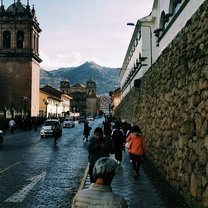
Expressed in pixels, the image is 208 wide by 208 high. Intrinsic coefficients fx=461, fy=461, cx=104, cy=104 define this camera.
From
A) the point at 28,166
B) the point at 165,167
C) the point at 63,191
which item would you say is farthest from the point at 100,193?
the point at 28,166

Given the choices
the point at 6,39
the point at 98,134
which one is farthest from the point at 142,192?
the point at 6,39

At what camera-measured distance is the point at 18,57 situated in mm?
72562

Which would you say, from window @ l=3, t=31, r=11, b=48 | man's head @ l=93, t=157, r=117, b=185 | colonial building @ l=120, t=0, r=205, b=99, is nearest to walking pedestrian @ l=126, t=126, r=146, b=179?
colonial building @ l=120, t=0, r=205, b=99

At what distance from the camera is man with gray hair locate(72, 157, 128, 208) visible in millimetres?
3510

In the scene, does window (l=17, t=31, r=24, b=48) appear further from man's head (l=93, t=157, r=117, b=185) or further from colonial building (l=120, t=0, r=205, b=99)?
man's head (l=93, t=157, r=117, b=185)

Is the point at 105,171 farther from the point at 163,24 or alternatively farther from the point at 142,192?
the point at 163,24

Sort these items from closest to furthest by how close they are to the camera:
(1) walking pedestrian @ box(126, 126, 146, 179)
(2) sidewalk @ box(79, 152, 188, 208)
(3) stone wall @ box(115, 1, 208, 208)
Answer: (3) stone wall @ box(115, 1, 208, 208) < (2) sidewalk @ box(79, 152, 188, 208) < (1) walking pedestrian @ box(126, 126, 146, 179)

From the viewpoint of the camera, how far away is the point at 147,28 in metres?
40.2

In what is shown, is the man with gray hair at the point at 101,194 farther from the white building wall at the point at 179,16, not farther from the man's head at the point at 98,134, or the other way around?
the white building wall at the point at 179,16

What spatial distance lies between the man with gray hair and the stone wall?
4.35m

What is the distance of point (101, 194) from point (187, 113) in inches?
251

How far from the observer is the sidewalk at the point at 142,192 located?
30.6ft

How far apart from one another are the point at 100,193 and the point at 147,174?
10667 millimetres

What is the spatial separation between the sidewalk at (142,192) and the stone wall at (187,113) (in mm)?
275
